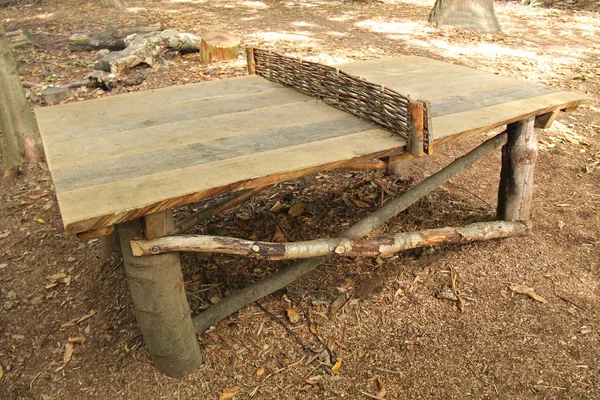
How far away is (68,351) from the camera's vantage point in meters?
2.73

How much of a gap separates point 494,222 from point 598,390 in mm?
1151

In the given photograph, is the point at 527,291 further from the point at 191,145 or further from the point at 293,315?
the point at 191,145

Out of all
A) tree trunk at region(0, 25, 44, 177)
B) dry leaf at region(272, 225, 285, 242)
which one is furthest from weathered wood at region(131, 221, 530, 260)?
tree trunk at region(0, 25, 44, 177)

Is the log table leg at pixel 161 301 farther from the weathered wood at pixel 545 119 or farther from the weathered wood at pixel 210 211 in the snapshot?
the weathered wood at pixel 545 119

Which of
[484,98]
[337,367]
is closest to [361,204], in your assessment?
[484,98]

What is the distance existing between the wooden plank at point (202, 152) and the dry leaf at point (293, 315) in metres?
1.03

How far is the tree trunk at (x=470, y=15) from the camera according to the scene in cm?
829

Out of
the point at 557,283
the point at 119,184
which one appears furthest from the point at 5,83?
the point at 557,283

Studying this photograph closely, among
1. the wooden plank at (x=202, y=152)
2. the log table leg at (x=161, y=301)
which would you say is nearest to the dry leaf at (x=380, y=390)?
the log table leg at (x=161, y=301)

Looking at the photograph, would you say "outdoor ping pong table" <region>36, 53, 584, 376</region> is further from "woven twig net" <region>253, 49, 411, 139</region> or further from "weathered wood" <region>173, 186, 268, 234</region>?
"weathered wood" <region>173, 186, 268, 234</region>

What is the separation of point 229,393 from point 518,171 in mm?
2203

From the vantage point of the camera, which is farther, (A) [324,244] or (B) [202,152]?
(A) [324,244]

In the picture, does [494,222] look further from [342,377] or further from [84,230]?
[84,230]

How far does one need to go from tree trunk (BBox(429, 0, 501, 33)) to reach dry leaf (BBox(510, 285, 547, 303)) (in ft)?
20.7
